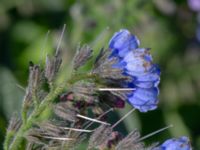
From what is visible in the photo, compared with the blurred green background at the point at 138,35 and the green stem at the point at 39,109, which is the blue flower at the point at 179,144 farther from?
the blurred green background at the point at 138,35

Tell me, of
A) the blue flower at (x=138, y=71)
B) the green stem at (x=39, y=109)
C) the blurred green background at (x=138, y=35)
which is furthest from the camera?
the blurred green background at (x=138, y=35)

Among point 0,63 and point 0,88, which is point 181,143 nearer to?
point 0,88

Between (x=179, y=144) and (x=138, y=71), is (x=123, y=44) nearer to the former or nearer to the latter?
(x=138, y=71)

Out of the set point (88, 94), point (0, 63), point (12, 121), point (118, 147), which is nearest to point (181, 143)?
point (118, 147)

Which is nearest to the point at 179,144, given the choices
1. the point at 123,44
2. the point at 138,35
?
the point at 123,44

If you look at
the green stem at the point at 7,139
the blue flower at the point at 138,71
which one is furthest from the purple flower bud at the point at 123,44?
the green stem at the point at 7,139

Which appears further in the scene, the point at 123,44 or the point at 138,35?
the point at 138,35
